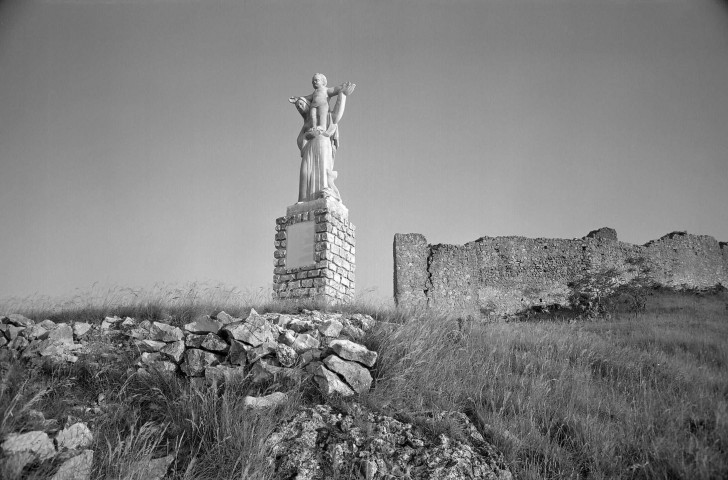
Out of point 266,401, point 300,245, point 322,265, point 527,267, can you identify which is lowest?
point 266,401

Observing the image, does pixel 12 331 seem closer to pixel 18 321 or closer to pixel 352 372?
pixel 18 321

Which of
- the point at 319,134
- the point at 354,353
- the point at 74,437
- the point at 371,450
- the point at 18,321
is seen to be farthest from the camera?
the point at 319,134

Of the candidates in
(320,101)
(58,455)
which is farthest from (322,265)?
(58,455)

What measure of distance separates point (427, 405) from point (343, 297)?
5658mm

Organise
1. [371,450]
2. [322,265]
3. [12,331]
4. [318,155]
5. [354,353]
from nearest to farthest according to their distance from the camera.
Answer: [371,450], [354,353], [12,331], [322,265], [318,155]

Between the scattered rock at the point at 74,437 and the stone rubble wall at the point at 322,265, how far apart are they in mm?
5628

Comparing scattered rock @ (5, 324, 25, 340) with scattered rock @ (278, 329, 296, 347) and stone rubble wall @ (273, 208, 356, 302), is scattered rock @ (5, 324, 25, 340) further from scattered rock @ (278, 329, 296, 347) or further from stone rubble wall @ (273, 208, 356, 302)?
stone rubble wall @ (273, 208, 356, 302)

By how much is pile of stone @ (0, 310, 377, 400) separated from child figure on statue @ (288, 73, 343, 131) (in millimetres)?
6378

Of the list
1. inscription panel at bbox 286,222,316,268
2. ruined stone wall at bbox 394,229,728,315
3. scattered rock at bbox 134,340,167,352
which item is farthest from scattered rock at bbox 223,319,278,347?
ruined stone wall at bbox 394,229,728,315

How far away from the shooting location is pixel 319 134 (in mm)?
11273

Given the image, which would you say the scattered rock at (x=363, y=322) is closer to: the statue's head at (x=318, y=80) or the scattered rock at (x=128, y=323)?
the scattered rock at (x=128, y=323)

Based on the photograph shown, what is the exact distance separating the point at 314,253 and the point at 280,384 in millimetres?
5540

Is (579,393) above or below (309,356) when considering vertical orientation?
below

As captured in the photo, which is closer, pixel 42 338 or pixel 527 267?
pixel 42 338
